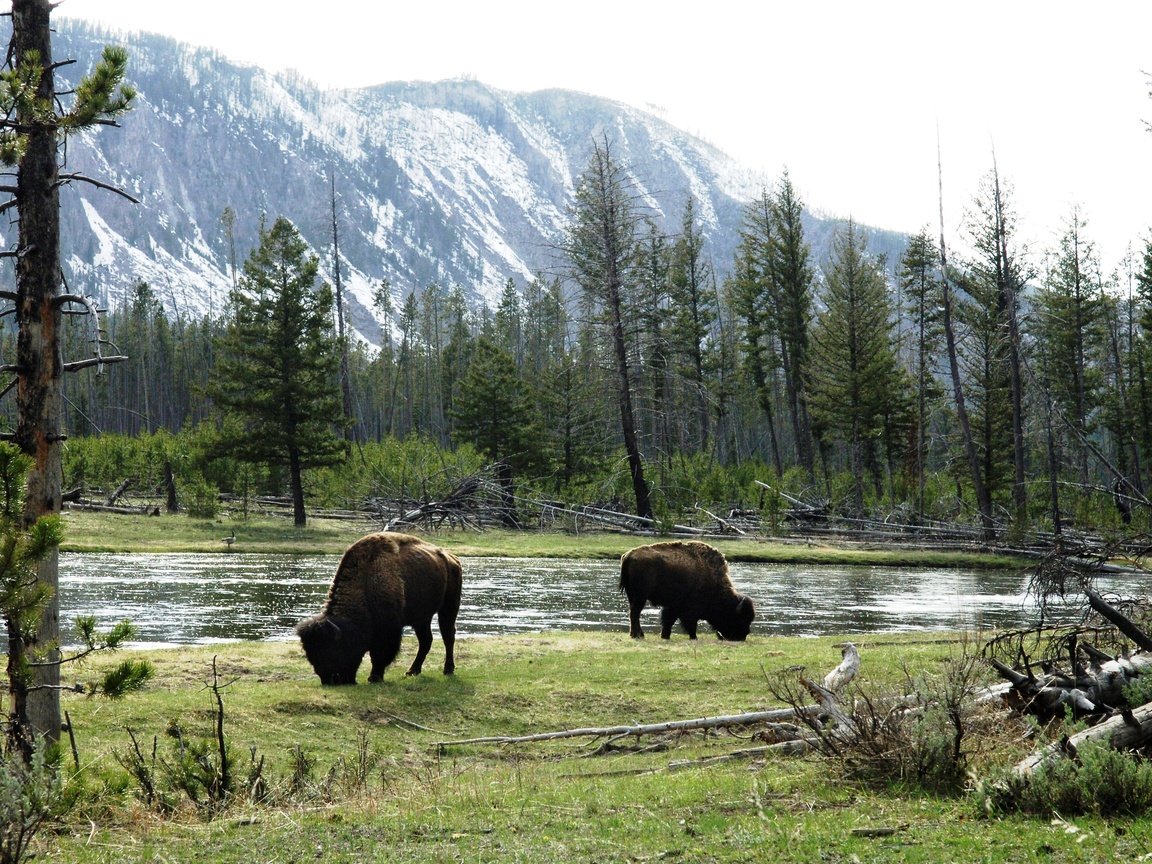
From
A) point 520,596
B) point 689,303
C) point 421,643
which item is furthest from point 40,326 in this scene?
point 689,303

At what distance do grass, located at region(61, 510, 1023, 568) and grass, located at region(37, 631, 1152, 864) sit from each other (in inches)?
776

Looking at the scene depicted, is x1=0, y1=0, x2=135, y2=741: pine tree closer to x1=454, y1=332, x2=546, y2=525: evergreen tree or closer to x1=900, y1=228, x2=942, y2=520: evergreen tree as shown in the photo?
x1=454, y1=332, x2=546, y2=525: evergreen tree

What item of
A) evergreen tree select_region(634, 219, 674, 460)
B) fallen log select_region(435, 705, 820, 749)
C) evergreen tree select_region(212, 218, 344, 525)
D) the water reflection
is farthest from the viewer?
evergreen tree select_region(634, 219, 674, 460)

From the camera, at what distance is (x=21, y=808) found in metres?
5.64

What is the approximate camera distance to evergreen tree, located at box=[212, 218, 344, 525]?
4225 cm

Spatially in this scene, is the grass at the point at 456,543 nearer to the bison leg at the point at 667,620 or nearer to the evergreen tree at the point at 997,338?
the evergreen tree at the point at 997,338

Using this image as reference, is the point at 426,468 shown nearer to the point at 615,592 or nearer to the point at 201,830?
the point at 615,592

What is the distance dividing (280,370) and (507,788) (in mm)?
36905

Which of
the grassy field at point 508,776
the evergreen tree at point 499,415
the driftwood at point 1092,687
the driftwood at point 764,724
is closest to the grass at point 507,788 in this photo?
the grassy field at point 508,776

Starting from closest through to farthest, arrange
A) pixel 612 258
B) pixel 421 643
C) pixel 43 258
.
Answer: pixel 43 258, pixel 421 643, pixel 612 258

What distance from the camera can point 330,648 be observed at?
1252 cm

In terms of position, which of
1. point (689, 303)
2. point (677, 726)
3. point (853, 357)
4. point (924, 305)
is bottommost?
point (677, 726)

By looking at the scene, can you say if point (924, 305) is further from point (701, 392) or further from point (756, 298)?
point (701, 392)

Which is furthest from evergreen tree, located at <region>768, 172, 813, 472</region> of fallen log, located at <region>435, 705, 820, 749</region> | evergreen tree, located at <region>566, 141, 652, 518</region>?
fallen log, located at <region>435, 705, 820, 749</region>
